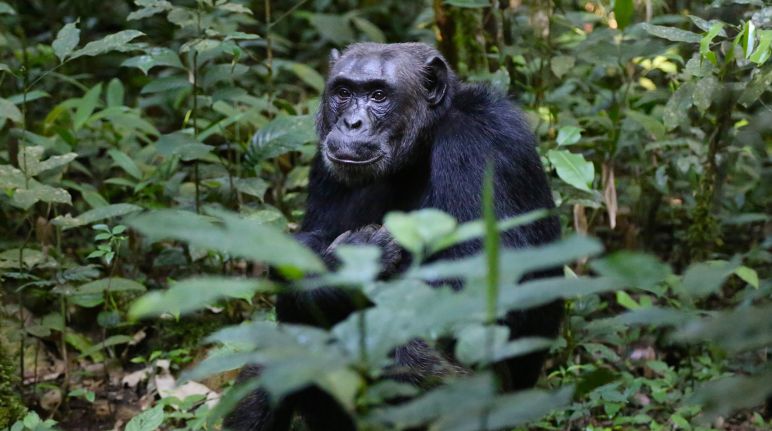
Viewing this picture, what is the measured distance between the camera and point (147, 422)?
4.83m

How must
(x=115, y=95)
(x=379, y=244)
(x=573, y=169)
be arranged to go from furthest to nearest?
1. (x=115, y=95)
2. (x=573, y=169)
3. (x=379, y=244)

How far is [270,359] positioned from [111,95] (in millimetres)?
7112

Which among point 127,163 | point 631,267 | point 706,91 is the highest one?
point 631,267

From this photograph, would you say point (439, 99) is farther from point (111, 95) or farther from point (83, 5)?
point (83, 5)

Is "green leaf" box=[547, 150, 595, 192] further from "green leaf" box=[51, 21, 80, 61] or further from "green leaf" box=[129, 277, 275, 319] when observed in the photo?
"green leaf" box=[129, 277, 275, 319]

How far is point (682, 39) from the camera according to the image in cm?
571

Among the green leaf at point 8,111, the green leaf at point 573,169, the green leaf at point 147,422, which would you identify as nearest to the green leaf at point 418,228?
the green leaf at point 147,422

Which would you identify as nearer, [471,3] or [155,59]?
[155,59]

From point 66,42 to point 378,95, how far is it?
2057mm

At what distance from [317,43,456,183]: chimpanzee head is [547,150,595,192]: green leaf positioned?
2.74 feet

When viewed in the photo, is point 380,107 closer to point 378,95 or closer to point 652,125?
point 378,95

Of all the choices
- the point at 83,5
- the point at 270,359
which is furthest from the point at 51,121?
the point at 270,359

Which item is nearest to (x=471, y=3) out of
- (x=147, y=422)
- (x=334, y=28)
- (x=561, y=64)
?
(x=561, y=64)

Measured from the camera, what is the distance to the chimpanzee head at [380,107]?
18.4 ft
